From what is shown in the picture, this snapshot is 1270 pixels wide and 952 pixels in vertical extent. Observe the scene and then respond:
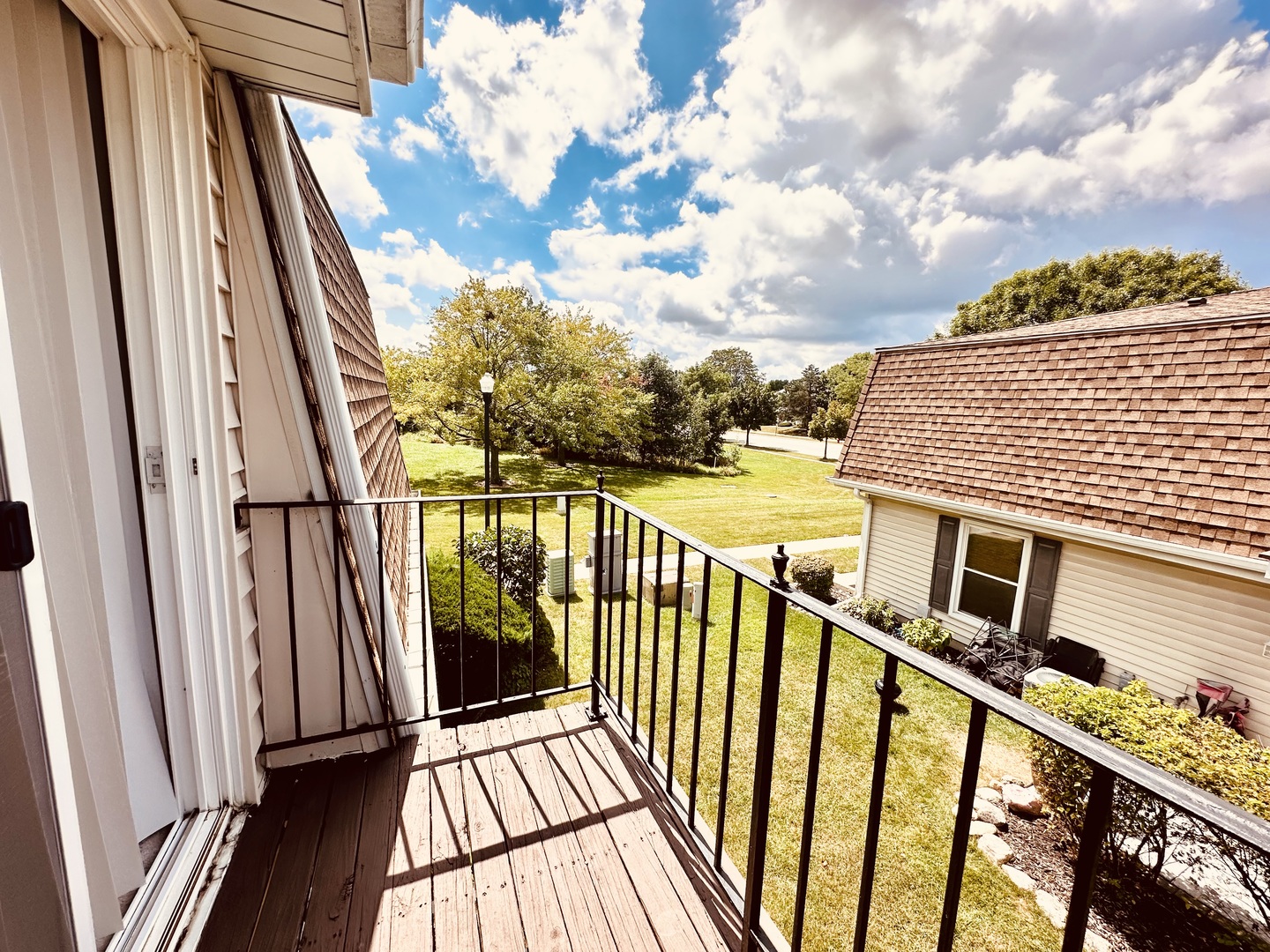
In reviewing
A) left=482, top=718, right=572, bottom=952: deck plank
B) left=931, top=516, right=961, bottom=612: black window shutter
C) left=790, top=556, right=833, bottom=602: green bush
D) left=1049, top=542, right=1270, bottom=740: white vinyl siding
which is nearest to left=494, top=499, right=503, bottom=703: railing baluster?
left=482, top=718, right=572, bottom=952: deck plank

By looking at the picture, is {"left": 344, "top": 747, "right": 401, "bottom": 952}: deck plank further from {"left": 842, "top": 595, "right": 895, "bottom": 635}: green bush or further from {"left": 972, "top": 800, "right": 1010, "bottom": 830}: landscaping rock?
{"left": 842, "top": 595, "right": 895, "bottom": 635}: green bush

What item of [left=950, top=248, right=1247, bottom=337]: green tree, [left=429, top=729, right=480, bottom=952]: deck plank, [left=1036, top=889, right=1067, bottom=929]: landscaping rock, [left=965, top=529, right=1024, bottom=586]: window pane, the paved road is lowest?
[left=1036, top=889, right=1067, bottom=929]: landscaping rock

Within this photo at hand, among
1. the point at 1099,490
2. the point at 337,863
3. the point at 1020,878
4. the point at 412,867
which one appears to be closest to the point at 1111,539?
the point at 1099,490

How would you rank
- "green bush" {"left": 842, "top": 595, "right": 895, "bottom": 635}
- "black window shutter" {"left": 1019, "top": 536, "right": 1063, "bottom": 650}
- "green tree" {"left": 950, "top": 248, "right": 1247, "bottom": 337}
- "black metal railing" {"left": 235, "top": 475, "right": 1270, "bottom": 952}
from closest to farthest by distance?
"black metal railing" {"left": 235, "top": 475, "right": 1270, "bottom": 952} → "black window shutter" {"left": 1019, "top": 536, "right": 1063, "bottom": 650} → "green bush" {"left": 842, "top": 595, "right": 895, "bottom": 635} → "green tree" {"left": 950, "top": 248, "right": 1247, "bottom": 337}

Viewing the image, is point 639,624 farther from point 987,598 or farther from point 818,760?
point 987,598

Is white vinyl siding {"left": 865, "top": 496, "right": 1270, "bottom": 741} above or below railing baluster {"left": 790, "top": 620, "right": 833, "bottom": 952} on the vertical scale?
below

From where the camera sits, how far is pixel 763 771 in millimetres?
1225

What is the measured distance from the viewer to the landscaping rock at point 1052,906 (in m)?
2.78

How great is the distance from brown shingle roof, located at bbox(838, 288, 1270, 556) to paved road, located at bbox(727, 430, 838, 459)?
21.5 m

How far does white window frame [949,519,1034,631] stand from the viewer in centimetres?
591

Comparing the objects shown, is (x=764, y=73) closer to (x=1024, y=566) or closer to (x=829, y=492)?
(x=1024, y=566)

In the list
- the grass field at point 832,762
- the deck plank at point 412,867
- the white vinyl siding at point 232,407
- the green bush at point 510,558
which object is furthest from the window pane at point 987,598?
the white vinyl siding at point 232,407

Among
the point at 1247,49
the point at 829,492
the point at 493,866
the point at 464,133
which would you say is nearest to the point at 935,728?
the point at 493,866

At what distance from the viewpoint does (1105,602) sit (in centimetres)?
531
